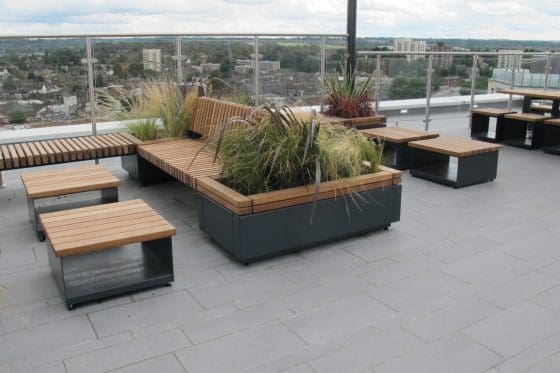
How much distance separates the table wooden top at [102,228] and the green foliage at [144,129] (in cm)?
255

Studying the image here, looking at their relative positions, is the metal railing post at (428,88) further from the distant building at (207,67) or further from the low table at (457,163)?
the distant building at (207,67)

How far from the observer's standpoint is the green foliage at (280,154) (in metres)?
4.15

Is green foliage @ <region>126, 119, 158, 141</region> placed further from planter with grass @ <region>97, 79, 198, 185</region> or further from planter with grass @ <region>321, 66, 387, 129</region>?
planter with grass @ <region>321, 66, 387, 129</region>

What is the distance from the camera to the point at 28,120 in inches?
260

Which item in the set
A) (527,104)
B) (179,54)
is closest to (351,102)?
(179,54)

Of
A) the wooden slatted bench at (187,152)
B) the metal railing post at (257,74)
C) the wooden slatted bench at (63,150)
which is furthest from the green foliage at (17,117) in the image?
the metal railing post at (257,74)

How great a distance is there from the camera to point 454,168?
6746 mm

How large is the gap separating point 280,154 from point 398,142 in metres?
2.86

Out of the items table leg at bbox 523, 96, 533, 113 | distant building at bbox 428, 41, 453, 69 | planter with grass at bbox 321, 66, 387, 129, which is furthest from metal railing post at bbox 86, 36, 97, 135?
table leg at bbox 523, 96, 533, 113

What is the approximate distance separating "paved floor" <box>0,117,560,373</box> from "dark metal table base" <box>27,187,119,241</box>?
12cm

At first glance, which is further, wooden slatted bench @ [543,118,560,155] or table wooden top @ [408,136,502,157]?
wooden slatted bench @ [543,118,560,155]

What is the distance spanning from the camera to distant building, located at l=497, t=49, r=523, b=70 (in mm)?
10414

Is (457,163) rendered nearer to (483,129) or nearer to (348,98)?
(348,98)

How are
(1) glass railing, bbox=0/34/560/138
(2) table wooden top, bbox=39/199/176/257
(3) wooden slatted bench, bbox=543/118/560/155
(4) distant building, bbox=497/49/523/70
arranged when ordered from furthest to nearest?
(4) distant building, bbox=497/49/523/70, (3) wooden slatted bench, bbox=543/118/560/155, (1) glass railing, bbox=0/34/560/138, (2) table wooden top, bbox=39/199/176/257
